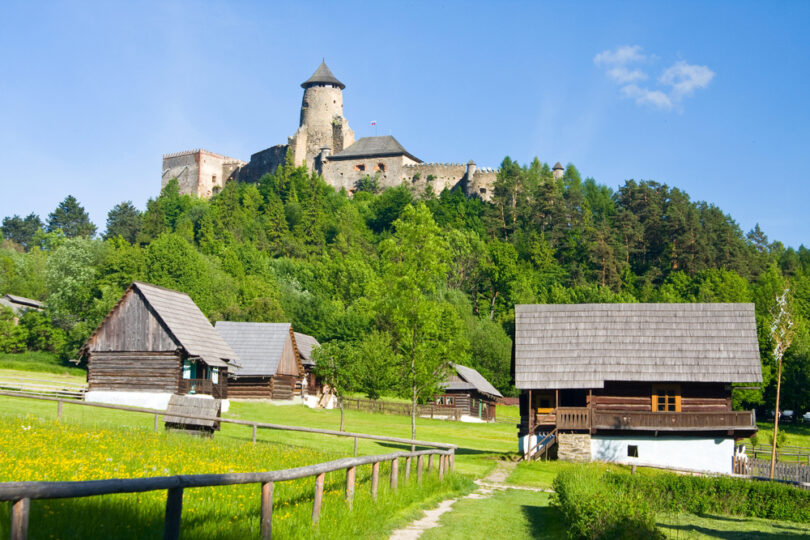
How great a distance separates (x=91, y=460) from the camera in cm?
1476

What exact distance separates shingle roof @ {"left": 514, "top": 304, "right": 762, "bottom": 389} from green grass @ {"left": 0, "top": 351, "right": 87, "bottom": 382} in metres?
35.2

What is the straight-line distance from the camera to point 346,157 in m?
127

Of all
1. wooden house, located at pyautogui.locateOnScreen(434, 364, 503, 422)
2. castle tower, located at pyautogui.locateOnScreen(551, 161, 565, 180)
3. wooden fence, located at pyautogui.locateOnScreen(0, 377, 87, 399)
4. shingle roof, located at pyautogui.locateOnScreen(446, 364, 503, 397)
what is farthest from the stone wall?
castle tower, located at pyautogui.locateOnScreen(551, 161, 565, 180)

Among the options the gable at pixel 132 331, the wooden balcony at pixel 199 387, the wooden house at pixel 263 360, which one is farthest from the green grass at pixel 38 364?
the wooden balcony at pixel 199 387

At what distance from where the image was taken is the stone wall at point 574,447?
3269cm

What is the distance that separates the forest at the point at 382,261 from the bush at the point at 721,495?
32.9 meters

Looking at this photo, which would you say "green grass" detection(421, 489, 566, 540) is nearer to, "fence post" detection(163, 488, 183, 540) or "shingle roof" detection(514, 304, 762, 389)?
"fence post" detection(163, 488, 183, 540)

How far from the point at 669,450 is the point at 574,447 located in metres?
3.85

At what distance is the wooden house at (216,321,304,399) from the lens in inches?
2002

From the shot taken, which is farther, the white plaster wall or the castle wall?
the castle wall

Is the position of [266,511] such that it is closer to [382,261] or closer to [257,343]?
[257,343]

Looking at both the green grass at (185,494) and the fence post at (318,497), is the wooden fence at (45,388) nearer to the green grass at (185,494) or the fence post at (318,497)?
the green grass at (185,494)

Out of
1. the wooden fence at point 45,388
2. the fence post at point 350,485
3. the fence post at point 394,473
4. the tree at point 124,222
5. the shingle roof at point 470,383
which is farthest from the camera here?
the tree at point 124,222

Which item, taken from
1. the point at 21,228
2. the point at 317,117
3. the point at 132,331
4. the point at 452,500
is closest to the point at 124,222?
the point at 317,117
